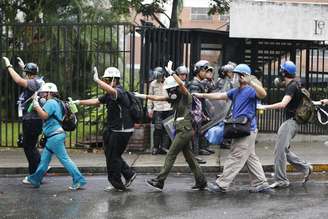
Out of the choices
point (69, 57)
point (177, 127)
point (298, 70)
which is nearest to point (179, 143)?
point (177, 127)

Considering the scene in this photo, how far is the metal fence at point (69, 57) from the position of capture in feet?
40.7

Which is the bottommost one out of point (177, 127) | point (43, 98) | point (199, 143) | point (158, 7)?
point (199, 143)

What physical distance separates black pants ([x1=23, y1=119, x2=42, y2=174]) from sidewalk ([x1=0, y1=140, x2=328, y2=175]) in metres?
1.00

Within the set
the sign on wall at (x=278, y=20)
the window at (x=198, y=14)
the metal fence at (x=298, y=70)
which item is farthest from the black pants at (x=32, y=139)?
the window at (x=198, y=14)

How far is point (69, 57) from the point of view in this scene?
12.9 meters

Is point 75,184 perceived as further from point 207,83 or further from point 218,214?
point 207,83

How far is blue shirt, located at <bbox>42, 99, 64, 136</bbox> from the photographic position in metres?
8.42

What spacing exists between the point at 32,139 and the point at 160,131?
10.3ft

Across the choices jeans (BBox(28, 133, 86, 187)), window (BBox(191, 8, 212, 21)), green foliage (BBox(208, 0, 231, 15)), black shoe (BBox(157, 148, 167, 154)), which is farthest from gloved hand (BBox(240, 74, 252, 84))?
window (BBox(191, 8, 212, 21))

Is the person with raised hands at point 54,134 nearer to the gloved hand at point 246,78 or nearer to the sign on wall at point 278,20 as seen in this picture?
the gloved hand at point 246,78

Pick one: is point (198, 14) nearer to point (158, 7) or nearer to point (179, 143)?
point (158, 7)

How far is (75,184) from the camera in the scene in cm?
856

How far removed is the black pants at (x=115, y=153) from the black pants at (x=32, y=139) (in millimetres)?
1232

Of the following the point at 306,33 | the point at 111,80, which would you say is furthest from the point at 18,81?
the point at 306,33
